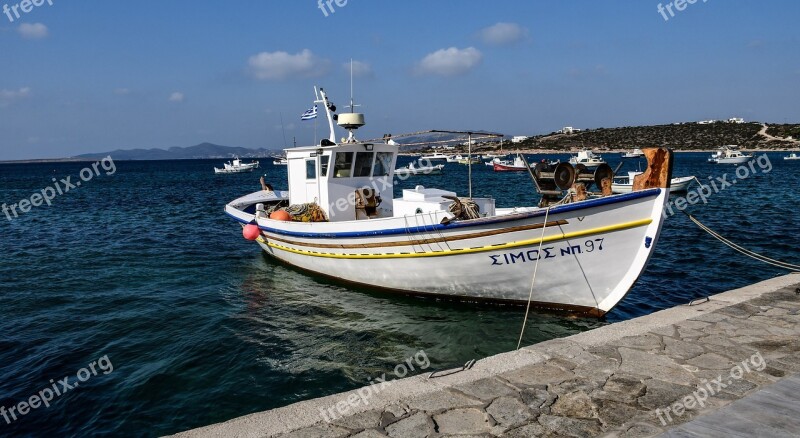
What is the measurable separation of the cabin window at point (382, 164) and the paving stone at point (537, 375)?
8.93 metres

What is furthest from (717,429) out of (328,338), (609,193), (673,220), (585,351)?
(673,220)

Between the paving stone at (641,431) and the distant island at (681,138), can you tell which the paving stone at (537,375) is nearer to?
the paving stone at (641,431)

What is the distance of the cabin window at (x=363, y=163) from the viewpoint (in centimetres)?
1327

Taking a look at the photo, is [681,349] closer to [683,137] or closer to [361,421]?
[361,421]

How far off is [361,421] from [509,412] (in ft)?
4.25

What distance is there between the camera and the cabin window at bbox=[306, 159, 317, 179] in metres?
13.4

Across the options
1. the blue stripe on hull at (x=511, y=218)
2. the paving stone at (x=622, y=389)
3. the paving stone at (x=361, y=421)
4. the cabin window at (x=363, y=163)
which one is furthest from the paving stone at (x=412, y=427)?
the cabin window at (x=363, y=163)

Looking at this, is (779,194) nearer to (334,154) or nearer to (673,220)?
(673,220)

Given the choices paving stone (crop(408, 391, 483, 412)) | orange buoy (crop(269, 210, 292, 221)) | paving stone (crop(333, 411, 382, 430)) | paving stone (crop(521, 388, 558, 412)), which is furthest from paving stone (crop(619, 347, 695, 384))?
orange buoy (crop(269, 210, 292, 221))

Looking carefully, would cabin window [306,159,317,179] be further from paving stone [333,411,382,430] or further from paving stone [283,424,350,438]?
paving stone [283,424,350,438]

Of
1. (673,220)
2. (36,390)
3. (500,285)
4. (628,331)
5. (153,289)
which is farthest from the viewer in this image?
(673,220)

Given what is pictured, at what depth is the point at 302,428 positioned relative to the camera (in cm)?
429

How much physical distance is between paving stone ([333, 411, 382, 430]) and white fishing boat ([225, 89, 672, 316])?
514 centimetres

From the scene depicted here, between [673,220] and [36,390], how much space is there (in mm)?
23298
